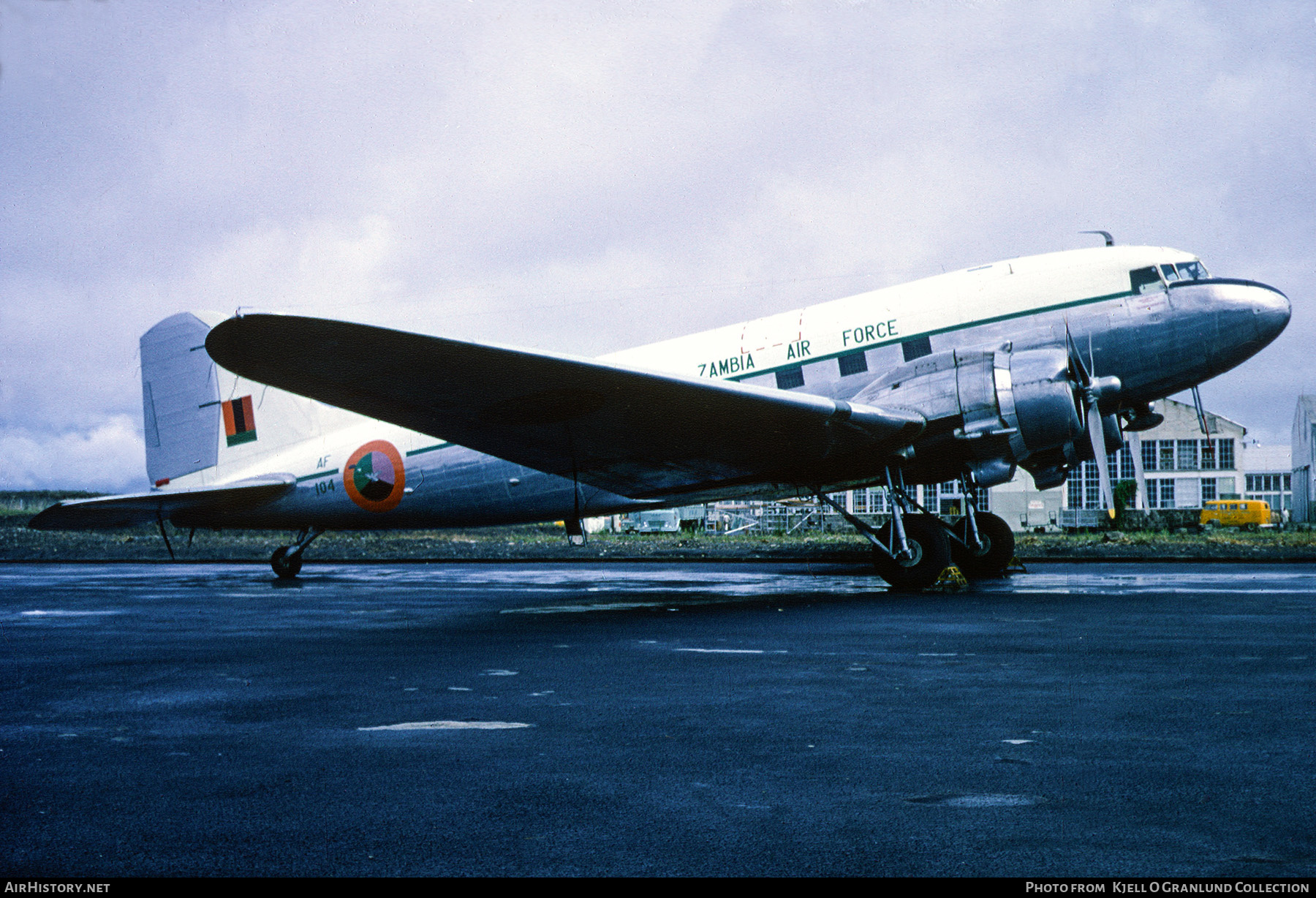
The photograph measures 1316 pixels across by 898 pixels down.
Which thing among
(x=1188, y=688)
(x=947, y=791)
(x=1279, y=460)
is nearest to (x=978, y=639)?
(x=1188, y=688)

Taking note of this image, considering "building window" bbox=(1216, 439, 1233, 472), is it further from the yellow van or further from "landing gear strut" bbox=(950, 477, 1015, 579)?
"landing gear strut" bbox=(950, 477, 1015, 579)

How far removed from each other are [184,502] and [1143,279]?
15.4 m

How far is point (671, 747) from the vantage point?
4.19m

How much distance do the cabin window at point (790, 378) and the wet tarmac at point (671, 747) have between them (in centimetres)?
547

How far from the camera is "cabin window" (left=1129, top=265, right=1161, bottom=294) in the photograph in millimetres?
13594

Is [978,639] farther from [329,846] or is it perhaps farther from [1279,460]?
[1279,460]

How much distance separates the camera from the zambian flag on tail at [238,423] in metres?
17.8

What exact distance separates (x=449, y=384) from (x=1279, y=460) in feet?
278

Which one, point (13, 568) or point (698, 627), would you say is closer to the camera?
point (698, 627)

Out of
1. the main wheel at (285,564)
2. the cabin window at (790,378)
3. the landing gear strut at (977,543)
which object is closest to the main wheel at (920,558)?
the landing gear strut at (977,543)

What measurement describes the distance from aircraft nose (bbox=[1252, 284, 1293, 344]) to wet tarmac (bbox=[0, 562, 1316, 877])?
5.67 meters

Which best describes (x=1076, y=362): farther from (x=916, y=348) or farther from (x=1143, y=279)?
(x=916, y=348)

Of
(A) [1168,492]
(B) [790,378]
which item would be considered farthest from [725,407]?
(A) [1168,492]

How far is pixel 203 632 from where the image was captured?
9281 millimetres
